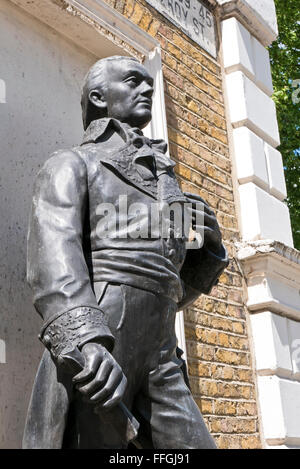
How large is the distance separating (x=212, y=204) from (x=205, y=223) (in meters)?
2.13

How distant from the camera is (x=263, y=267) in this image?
4.61m

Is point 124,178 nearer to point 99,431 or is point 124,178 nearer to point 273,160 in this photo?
point 99,431

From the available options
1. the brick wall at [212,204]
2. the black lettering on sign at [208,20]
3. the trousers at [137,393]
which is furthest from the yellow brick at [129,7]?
the trousers at [137,393]

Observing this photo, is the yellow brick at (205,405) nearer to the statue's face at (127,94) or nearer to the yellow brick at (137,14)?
the statue's face at (127,94)

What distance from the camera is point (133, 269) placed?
2.19m

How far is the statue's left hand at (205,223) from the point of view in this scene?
8.14 feet

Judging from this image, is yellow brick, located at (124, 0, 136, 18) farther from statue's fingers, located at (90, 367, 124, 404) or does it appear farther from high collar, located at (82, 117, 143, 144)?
statue's fingers, located at (90, 367, 124, 404)

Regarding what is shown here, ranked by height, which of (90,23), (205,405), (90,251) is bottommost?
(205,405)

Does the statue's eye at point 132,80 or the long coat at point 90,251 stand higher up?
the statue's eye at point 132,80

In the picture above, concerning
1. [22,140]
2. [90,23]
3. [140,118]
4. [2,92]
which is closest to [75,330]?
[140,118]

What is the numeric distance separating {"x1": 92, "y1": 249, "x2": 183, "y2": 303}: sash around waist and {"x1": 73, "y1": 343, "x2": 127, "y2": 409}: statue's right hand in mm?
331

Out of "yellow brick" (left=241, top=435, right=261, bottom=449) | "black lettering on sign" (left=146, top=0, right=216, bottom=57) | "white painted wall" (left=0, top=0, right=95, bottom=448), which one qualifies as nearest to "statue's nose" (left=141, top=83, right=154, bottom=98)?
"white painted wall" (left=0, top=0, right=95, bottom=448)

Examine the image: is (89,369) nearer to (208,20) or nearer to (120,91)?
(120,91)

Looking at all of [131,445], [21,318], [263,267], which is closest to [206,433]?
[131,445]
